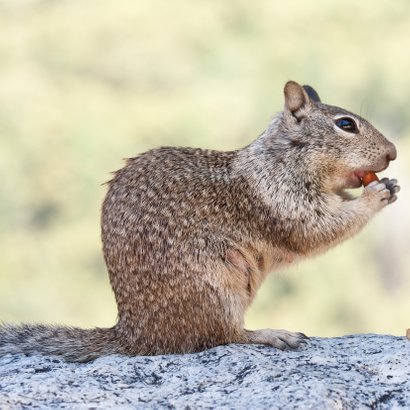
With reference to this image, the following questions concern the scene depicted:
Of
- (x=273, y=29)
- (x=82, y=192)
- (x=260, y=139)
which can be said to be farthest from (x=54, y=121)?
(x=260, y=139)

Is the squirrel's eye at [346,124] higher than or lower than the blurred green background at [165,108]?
lower

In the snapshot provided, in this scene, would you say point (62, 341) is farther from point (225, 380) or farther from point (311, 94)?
point (311, 94)

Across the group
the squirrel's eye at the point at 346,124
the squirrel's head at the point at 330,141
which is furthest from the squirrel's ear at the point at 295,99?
the squirrel's eye at the point at 346,124

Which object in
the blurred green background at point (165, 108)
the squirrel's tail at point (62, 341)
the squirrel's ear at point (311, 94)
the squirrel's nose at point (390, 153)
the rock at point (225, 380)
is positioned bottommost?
the rock at point (225, 380)

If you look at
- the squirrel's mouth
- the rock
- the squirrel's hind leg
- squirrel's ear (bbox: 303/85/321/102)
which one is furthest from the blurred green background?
the rock

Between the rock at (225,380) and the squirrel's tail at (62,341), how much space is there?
0.37ft

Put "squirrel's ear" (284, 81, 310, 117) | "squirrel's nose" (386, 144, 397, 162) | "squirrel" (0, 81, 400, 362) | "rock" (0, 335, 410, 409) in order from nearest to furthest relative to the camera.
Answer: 1. "rock" (0, 335, 410, 409)
2. "squirrel" (0, 81, 400, 362)
3. "squirrel's nose" (386, 144, 397, 162)
4. "squirrel's ear" (284, 81, 310, 117)

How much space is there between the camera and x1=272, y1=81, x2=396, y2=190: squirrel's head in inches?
207

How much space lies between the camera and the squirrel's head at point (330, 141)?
5246 mm

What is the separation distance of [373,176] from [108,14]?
24328 millimetres

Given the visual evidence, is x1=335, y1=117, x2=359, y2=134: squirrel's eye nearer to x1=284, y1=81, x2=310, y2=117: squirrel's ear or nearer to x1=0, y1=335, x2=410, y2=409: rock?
x1=284, y1=81, x2=310, y2=117: squirrel's ear

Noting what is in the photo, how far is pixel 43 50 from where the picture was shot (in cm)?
2991

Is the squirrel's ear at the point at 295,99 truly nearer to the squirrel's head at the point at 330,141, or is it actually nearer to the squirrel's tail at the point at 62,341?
the squirrel's head at the point at 330,141

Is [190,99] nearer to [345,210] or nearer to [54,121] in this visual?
[54,121]
